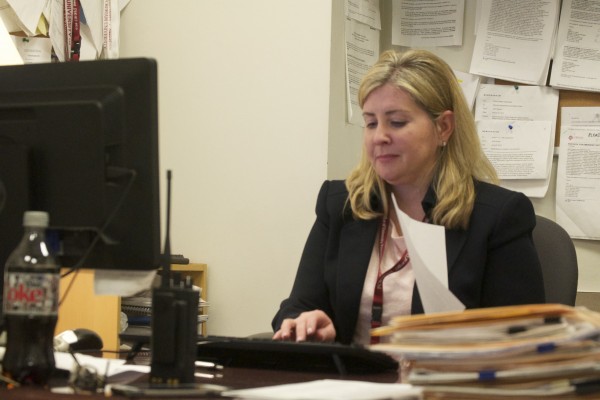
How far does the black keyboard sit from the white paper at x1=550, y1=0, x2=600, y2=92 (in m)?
1.82

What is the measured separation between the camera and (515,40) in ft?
9.41

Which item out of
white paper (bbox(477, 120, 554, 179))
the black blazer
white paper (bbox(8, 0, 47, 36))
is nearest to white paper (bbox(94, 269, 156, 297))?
the black blazer

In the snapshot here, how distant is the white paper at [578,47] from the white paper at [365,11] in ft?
2.01

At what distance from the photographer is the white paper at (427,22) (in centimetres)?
297

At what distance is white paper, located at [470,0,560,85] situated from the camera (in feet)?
9.29

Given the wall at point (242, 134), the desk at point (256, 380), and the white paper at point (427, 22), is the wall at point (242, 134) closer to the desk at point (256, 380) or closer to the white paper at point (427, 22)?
the white paper at point (427, 22)

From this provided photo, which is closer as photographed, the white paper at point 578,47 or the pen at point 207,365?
the pen at point 207,365

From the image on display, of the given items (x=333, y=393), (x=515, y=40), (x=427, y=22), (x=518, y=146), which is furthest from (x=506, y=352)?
(x=427, y=22)

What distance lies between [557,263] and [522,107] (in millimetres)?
1106

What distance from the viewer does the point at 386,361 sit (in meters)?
1.23

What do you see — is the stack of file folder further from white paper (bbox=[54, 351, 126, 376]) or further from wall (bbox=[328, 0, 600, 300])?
wall (bbox=[328, 0, 600, 300])

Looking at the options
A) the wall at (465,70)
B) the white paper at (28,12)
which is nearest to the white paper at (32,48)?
the white paper at (28,12)

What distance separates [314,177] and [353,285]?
85 cm

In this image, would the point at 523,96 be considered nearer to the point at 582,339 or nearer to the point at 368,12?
the point at 368,12
